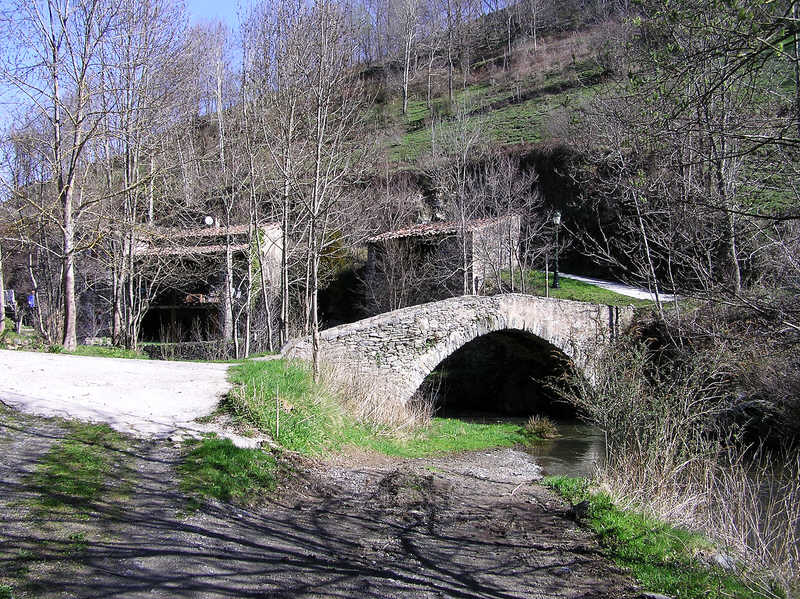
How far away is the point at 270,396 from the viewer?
8.73m

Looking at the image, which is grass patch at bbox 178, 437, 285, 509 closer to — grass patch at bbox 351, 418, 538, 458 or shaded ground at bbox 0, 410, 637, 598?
shaded ground at bbox 0, 410, 637, 598

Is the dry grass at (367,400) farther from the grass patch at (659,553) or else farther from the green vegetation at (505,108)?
the green vegetation at (505,108)

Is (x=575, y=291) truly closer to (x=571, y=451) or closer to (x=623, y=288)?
(x=623, y=288)

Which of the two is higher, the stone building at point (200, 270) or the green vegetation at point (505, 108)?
the green vegetation at point (505, 108)

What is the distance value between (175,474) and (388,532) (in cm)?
211

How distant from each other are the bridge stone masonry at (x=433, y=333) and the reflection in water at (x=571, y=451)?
Result: 6.26ft

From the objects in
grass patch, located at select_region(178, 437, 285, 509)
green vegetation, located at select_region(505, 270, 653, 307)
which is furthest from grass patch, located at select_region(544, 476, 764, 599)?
green vegetation, located at select_region(505, 270, 653, 307)

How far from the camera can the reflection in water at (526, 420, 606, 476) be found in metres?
12.7

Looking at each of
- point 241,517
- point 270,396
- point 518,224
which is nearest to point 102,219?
point 270,396

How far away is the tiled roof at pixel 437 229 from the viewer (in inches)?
952

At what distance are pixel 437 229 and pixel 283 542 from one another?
21.6 meters

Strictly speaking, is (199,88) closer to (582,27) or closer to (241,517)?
(241,517)

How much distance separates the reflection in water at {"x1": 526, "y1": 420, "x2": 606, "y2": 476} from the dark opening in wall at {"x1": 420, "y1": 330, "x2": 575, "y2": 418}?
2.51 meters

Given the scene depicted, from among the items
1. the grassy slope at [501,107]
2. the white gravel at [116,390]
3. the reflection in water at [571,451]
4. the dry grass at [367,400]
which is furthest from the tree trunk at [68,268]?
the grassy slope at [501,107]
